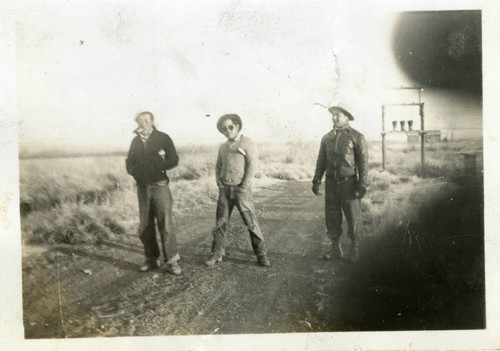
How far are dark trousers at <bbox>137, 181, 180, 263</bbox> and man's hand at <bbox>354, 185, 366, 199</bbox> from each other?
160 cm

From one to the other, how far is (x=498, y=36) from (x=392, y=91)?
3.53ft

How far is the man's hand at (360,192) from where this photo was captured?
10.6 feet

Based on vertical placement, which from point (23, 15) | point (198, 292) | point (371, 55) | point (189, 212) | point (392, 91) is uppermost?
point (23, 15)

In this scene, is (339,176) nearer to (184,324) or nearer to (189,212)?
(189,212)

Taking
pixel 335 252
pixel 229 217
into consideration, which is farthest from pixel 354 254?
pixel 229 217

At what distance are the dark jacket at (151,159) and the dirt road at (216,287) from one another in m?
0.45

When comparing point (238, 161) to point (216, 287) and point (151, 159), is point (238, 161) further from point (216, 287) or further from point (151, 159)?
point (216, 287)

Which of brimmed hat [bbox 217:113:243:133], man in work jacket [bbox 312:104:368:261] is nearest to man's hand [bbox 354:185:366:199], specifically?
man in work jacket [bbox 312:104:368:261]

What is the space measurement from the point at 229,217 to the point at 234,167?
45 cm

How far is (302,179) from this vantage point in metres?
3.34

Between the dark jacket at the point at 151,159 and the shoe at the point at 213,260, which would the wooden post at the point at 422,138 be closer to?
the shoe at the point at 213,260

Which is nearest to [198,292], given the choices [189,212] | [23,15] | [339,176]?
[189,212]

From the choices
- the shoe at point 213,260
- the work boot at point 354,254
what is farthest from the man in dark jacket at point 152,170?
the work boot at point 354,254

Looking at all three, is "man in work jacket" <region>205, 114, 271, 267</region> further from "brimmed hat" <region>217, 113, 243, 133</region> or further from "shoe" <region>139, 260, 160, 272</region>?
"shoe" <region>139, 260, 160, 272</region>
